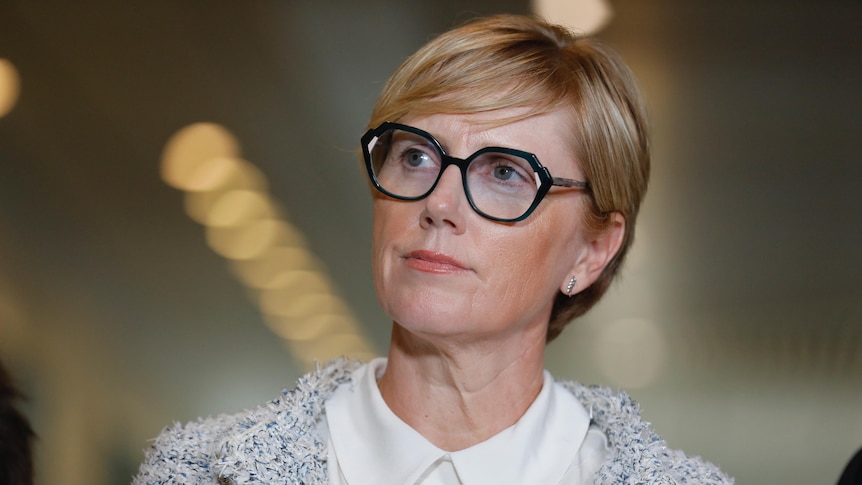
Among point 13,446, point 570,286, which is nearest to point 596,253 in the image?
point 570,286

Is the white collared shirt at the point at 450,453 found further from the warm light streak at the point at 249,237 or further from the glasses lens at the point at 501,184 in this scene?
the warm light streak at the point at 249,237

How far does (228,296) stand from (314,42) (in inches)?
32.9

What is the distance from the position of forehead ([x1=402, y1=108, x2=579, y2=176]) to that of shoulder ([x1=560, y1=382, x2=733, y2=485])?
1.45 feet

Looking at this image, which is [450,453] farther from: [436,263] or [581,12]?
[581,12]

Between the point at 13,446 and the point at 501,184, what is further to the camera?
the point at 501,184

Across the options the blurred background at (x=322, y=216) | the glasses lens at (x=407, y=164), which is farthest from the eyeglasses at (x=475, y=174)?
the blurred background at (x=322, y=216)

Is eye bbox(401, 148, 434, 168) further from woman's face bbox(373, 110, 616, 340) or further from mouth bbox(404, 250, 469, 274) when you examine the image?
mouth bbox(404, 250, 469, 274)

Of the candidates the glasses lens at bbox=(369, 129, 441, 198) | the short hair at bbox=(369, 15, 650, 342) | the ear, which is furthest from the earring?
the glasses lens at bbox=(369, 129, 441, 198)

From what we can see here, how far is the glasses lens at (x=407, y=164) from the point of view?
6.22 ft

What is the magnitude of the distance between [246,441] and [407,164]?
553 millimetres

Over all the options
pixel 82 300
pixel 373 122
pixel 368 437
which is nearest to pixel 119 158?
pixel 82 300

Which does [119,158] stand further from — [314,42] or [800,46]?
[800,46]

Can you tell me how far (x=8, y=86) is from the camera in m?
2.79

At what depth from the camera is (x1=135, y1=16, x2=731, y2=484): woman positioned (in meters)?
1.84
